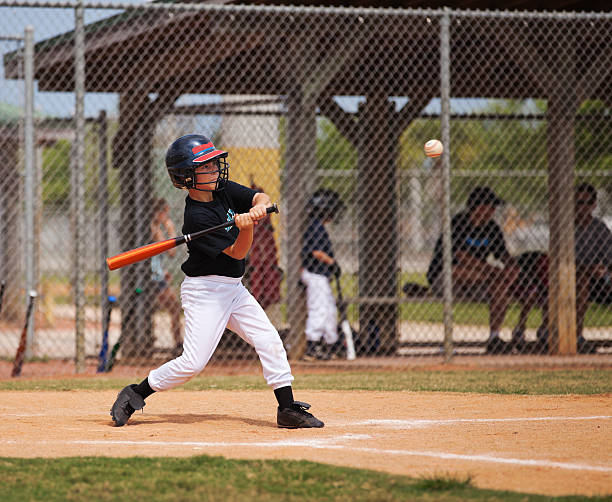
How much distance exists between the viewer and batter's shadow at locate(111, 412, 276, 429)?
19.0ft

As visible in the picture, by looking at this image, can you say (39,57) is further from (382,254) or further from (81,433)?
(81,433)

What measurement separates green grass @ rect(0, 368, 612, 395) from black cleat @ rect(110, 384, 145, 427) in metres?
2.11

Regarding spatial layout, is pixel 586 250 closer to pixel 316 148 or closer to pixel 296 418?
pixel 316 148

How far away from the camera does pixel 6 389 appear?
7684 mm

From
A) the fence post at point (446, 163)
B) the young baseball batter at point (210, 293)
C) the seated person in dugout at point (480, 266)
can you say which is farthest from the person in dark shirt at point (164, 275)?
the young baseball batter at point (210, 293)

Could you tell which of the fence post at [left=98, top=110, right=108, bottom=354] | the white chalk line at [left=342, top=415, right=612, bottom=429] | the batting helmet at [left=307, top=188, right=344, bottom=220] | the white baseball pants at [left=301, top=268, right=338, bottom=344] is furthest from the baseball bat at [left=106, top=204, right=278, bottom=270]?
the fence post at [left=98, top=110, right=108, bottom=354]

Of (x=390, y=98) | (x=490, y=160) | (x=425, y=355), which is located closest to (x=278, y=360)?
(x=425, y=355)

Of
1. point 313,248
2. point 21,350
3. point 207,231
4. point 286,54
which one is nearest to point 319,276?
point 313,248

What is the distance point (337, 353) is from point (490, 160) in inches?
600

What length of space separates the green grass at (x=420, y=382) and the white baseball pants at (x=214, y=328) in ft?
7.14

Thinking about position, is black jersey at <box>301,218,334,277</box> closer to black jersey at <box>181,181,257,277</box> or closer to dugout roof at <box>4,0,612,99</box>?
dugout roof at <box>4,0,612,99</box>

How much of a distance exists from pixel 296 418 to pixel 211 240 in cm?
111

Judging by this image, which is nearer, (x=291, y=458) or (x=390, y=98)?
(x=291, y=458)

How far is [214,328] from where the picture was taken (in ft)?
18.1
